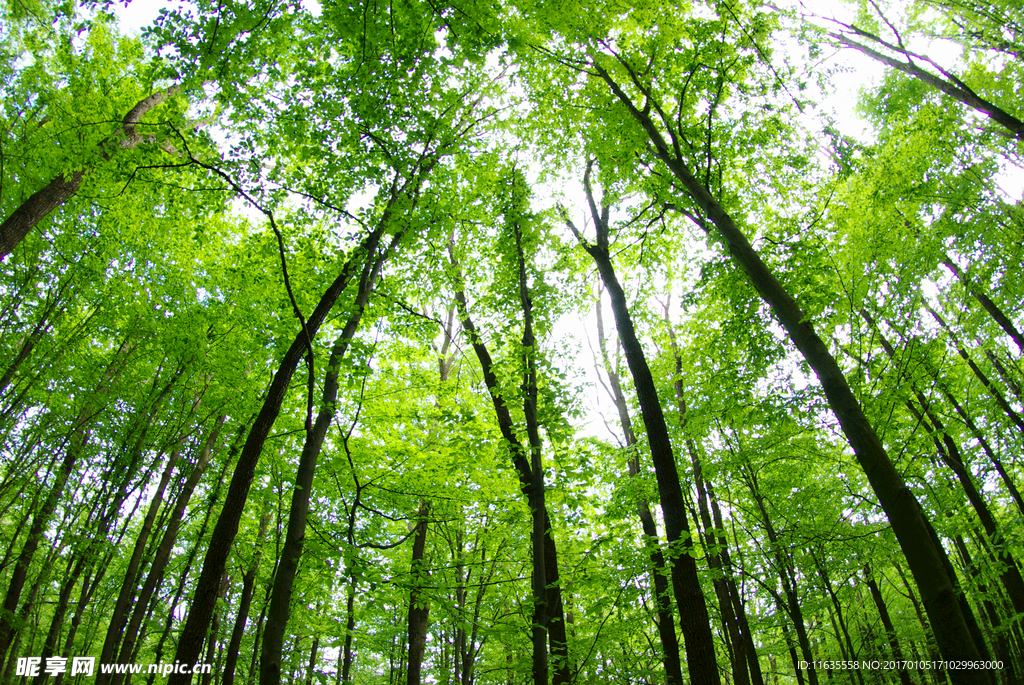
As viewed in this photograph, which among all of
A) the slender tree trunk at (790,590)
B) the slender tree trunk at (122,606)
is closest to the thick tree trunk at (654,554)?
the slender tree trunk at (790,590)

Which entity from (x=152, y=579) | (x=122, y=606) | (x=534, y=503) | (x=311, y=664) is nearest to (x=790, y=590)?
(x=534, y=503)

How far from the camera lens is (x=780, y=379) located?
286 inches

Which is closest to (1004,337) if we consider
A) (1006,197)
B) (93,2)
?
(1006,197)

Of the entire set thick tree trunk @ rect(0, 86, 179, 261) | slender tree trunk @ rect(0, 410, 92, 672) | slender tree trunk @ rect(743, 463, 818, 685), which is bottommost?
slender tree trunk @ rect(743, 463, 818, 685)

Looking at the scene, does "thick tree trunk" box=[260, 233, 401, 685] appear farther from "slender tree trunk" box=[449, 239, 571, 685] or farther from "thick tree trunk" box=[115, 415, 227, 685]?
"thick tree trunk" box=[115, 415, 227, 685]

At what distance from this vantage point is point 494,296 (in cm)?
768

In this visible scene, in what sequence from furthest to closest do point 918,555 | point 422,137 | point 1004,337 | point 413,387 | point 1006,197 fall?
point 413,387
point 1004,337
point 1006,197
point 422,137
point 918,555

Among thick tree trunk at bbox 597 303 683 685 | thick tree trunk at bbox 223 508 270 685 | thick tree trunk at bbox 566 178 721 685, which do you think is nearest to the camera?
thick tree trunk at bbox 566 178 721 685

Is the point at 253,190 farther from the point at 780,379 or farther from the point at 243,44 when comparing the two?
the point at 780,379

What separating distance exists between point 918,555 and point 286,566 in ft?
15.8

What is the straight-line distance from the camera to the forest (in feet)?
15.1

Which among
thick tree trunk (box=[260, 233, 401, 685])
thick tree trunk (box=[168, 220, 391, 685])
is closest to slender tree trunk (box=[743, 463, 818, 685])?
thick tree trunk (box=[260, 233, 401, 685])

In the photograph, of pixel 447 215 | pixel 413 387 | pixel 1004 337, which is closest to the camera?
pixel 447 215

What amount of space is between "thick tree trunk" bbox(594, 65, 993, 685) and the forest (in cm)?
3
